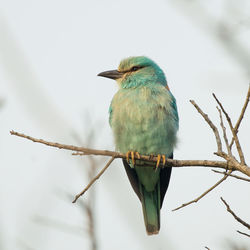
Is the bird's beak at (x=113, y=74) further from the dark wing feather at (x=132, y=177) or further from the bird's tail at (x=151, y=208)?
the bird's tail at (x=151, y=208)

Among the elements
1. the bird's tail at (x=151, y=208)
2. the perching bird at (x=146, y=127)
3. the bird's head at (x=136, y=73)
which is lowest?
the bird's tail at (x=151, y=208)

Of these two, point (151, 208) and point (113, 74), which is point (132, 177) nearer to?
point (151, 208)

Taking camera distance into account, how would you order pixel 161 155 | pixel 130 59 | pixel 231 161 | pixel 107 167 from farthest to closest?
pixel 130 59
pixel 161 155
pixel 107 167
pixel 231 161

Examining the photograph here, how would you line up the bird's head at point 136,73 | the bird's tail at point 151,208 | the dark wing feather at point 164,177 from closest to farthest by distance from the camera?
the bird's tail at point 151,208
the dark wing feather at point 164,177
the bird's head at point 136,73

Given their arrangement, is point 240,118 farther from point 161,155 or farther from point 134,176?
point 134,176

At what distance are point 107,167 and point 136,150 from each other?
5.57 feet

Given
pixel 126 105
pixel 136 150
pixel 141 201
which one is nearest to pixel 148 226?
pixel 141 201

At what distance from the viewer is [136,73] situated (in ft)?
19.4

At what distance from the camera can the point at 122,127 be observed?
5.12 m

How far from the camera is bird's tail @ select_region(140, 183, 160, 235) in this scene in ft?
17.6

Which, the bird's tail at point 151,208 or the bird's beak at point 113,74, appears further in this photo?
the bird's beak at point 113,74

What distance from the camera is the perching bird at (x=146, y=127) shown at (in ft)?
16.5

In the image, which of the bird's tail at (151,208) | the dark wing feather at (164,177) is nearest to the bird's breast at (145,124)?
the dark wing feather at (164,177)

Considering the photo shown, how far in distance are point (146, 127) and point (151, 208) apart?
108 cm
